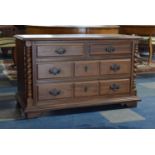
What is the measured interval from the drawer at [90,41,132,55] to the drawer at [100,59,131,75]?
8 centimetres

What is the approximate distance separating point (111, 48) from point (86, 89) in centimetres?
44

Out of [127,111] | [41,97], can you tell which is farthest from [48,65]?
[127,111]

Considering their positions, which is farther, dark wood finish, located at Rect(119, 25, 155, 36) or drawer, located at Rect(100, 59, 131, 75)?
dark wood finish, located at Rect(119, 25, 155, 36)

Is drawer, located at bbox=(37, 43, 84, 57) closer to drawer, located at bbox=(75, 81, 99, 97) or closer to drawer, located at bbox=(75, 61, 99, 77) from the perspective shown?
drawer, located at bbox=(75, 61, 99, 77)

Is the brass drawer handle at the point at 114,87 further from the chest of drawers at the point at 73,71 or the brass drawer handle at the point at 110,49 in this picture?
the brass drawer handle at the point at 110,49

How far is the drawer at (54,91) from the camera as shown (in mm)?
2530

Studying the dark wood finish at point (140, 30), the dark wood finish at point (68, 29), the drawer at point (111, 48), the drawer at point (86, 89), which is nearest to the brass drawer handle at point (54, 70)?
the drawer at point (86, 89)

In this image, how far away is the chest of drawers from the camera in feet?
8.11

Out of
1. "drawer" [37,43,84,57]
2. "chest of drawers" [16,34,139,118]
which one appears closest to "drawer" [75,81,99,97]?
"chest of drawers" [16,34,139,118]

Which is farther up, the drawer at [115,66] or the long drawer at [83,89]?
the drawer at [115,66]

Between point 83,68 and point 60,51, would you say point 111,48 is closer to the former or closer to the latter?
point 83,68

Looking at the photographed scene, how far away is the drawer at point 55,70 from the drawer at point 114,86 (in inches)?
13.8

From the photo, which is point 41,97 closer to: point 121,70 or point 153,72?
point 121,70

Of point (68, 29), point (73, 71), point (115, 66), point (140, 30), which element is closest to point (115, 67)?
point (115, 66)
